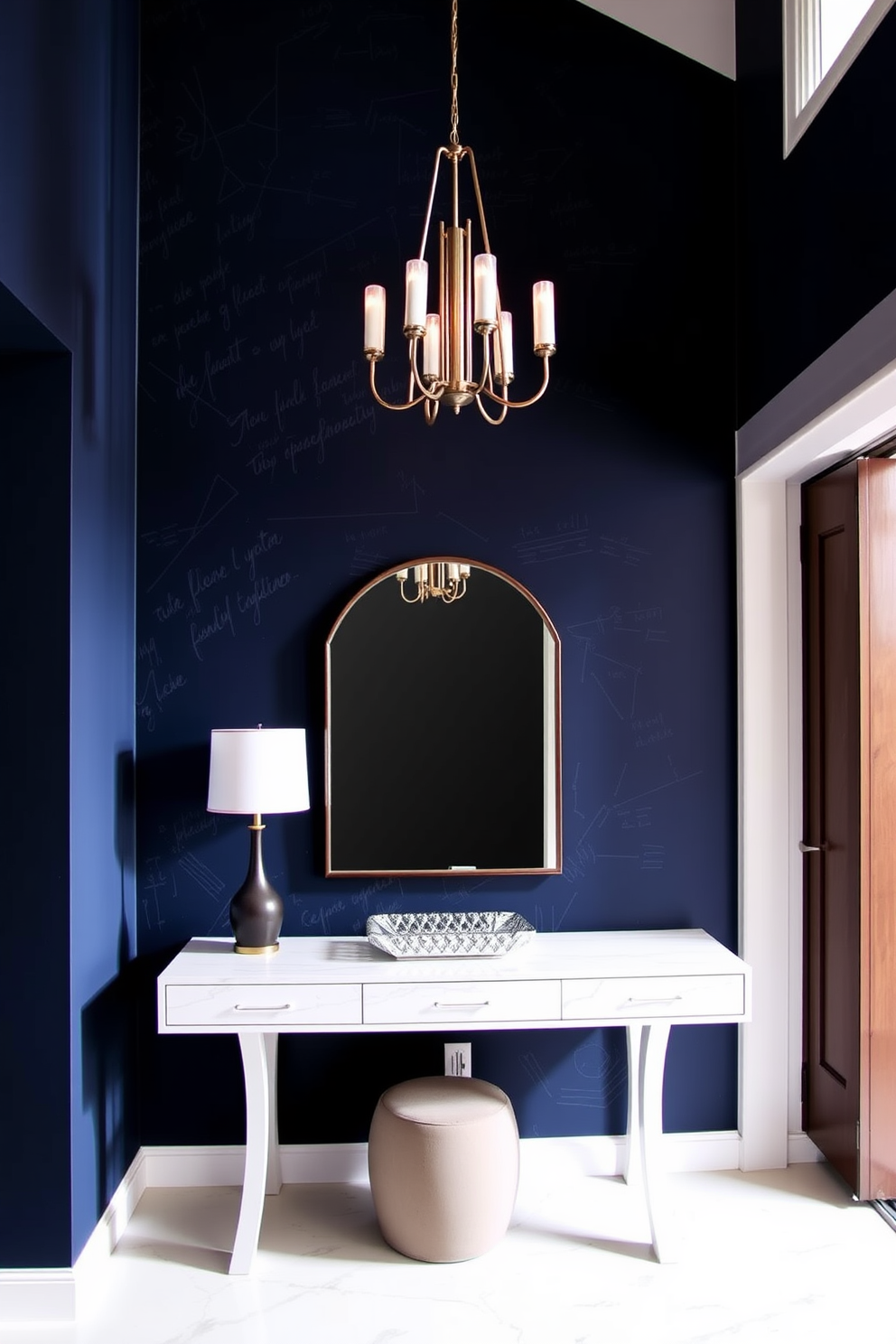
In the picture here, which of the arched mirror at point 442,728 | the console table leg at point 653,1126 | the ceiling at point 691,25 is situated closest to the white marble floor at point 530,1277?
the console table leg at point 653,1126

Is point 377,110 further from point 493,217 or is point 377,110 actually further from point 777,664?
point 777,664

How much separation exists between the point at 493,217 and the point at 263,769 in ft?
5.98

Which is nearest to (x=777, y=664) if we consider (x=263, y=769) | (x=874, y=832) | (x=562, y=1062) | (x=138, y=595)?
(x=874, y=832)

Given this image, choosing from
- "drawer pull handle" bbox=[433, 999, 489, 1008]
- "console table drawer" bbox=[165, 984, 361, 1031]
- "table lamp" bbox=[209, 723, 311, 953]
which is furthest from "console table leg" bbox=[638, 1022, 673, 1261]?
"table lamp" bbox=[209, 723, 311, 953]

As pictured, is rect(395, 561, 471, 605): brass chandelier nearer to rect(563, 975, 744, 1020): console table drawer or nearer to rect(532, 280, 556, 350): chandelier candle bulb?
rect(532, 280, 556, 350): chandelier candle bulb

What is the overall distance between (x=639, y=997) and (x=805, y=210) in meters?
2.08

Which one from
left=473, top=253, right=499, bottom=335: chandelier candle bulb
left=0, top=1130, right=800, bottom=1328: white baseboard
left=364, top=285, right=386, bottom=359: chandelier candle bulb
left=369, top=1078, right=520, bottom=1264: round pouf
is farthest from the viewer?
left=0, top=1130, right=800, bottom=1328: white baseboard

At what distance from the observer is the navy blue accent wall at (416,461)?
9.98 ft

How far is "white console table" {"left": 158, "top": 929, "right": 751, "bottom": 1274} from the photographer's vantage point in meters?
2.54

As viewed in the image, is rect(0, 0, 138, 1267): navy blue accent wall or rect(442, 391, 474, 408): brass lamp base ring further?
rect(0, 0, 138, 1267): navy blue accent wall

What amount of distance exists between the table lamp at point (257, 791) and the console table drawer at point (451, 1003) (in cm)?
37

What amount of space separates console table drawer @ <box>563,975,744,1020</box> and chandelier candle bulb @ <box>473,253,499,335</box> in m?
1.62

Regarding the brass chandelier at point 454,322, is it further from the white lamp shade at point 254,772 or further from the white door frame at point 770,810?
the white door frame at point 770,810

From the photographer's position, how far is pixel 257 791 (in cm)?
268
